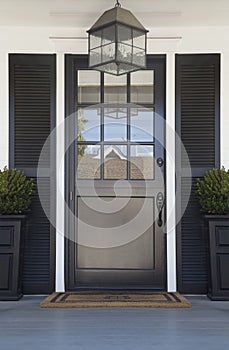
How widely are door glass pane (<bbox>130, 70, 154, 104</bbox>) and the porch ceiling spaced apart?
475 mm

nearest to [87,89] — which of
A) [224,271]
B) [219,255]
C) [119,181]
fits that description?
[119,181]

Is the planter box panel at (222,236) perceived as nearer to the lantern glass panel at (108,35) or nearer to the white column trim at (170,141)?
the white column trim at (170,141)

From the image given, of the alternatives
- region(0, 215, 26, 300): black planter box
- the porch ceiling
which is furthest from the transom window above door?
region(0, 215, 26, 300): black planter box

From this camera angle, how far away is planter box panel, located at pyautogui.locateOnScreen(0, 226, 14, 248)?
4461 millimetres

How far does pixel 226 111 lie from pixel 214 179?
2.41 ft

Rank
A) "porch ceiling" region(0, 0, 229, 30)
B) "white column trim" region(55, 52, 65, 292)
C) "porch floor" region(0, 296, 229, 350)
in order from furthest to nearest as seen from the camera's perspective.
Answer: "white column trim" region(55, 52, 65, 292) < "porch ceiling" region(0, 0, 229, 30) < "porch floor" region(0, 296, 229, 350)

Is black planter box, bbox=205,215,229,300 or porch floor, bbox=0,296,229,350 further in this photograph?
black planter box, bbox=205,215,229,300

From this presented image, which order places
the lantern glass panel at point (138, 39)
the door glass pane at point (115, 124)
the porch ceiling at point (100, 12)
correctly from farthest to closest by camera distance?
1. the door glass pane at point (115, 124)
2. the porch ceiling at point (100, 12)
3. the lantern glass panel at point (138, 39)

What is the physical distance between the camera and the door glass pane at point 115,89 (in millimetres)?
4867

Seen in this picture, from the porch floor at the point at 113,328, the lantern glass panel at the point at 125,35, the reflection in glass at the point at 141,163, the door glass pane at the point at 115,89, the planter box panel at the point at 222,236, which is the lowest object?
the porch floor at the point at 113,328

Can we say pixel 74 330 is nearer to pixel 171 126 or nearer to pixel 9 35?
pixel 171 126

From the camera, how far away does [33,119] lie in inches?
189

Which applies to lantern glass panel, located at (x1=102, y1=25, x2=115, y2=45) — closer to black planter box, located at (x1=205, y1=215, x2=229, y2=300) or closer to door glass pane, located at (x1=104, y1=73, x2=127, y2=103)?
door glass pane, located at (x1=104, y1=73, x2=127, y2=103)

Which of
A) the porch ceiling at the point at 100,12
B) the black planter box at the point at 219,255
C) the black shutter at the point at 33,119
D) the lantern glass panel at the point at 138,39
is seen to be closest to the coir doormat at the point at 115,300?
the black planter box at the point at 219,255
